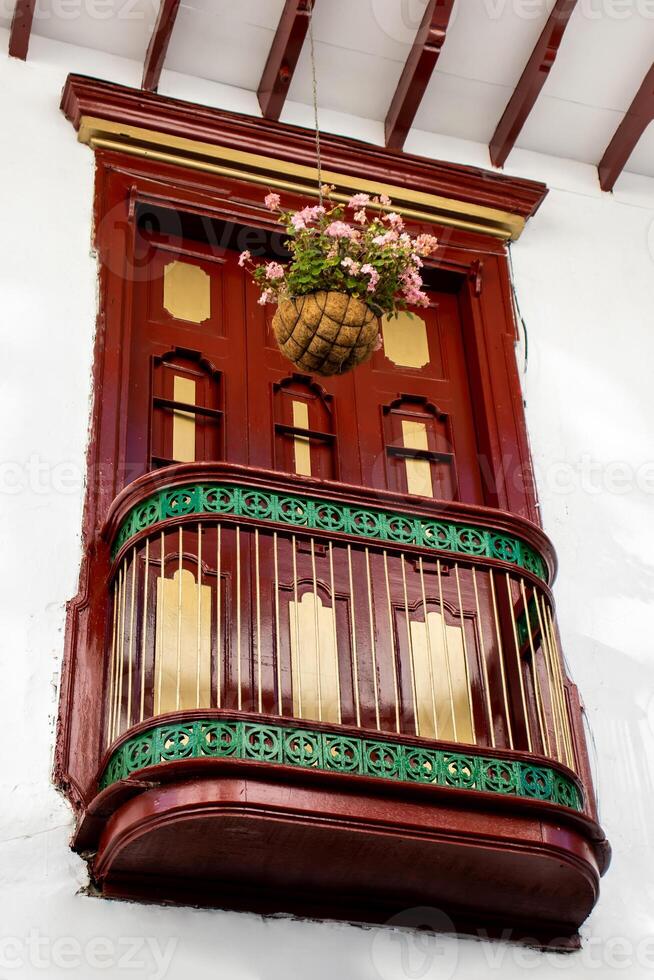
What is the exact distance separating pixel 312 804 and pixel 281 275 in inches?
92.7

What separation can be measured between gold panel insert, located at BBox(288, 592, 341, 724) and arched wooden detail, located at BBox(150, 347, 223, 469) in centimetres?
95

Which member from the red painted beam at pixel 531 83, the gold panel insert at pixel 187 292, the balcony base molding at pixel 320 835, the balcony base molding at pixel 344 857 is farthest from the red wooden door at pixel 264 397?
the balcony base molding at pixel 344 857

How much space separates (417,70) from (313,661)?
3.43 meters

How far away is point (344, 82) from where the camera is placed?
28.5 feet

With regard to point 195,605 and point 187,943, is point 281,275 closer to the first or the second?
point 195,605

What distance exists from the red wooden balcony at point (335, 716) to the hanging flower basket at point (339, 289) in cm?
56

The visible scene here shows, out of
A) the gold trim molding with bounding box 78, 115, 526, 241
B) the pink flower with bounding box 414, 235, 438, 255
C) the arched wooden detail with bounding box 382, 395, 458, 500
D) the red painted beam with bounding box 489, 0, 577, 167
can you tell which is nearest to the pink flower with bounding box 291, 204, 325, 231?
the pink flower with bounding box 414, 235, 438, 255

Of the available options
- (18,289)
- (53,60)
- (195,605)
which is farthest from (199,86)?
(195,605)

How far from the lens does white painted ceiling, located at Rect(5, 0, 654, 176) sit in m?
8.38

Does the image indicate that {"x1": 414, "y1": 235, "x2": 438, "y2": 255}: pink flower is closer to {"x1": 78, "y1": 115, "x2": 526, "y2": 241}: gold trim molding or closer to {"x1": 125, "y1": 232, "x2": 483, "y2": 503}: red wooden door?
{"x1": 125, "y1": 232, "x2": 483, "y2": 503}: red wooden door

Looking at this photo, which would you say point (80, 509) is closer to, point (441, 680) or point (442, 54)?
point (441, 680)

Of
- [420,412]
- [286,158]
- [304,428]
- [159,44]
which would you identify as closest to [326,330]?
[304,428]

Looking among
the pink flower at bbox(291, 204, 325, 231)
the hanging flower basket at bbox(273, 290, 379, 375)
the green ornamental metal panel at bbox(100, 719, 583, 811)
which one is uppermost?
the pink flower at bbox(291, 204, 325, 231)

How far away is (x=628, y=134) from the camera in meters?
9.04
